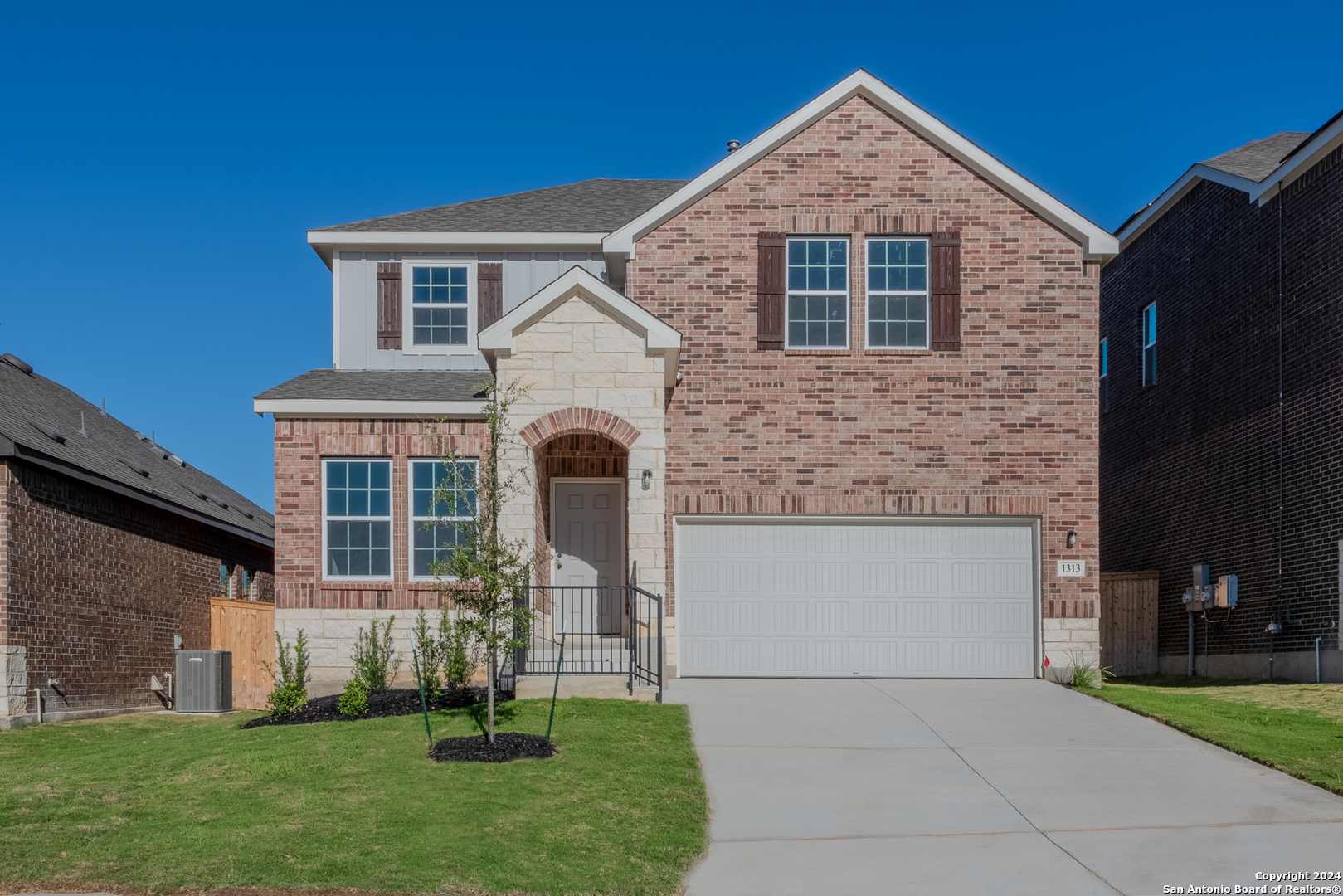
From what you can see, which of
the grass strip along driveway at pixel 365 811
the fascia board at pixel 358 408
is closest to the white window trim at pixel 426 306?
the fascia board at pixel 358 408

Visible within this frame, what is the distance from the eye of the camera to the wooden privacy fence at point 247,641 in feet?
60.9

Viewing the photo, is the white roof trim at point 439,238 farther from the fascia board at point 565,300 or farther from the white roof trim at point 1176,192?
the white roof trim at point 1176,192

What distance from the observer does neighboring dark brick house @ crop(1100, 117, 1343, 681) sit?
57.1ft

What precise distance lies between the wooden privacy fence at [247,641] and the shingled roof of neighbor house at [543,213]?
18.9 ft

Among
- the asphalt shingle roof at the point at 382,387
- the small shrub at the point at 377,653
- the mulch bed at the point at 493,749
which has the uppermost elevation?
the asphalt shingle roof at the point at 382,387

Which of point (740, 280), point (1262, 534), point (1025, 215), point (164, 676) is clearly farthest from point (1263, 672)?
point (164, 676)

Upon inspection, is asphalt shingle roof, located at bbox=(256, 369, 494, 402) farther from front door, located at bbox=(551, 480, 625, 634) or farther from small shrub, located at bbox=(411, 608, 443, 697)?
small shrub, located at bbox=(411, 608, 443, 697)

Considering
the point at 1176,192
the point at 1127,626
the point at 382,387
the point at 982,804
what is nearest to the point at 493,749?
the point at 982,804

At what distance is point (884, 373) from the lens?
17000 mm

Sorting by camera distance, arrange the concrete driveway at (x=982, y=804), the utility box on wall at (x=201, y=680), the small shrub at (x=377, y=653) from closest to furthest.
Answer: the concrete driveway at (x=982, y=804)
the small shrub at (x=377, y=653)
the utility box on wall at (x=201, y=680)

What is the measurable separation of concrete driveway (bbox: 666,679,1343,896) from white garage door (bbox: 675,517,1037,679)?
2.03 m

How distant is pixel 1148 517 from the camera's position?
2336cm

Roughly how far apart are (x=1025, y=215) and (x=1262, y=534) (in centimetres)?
622

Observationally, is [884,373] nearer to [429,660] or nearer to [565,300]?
[565,300]
